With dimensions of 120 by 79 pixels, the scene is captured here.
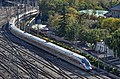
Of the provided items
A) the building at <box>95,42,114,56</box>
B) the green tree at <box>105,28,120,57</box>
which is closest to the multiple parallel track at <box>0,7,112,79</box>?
the green tree at <box>105,28,120,57</box>

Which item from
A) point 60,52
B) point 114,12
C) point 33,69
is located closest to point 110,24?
point 60,52

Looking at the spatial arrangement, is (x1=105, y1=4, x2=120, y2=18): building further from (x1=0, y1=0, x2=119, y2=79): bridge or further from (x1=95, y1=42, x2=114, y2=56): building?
(x1=95, y1=42, x2=114, y2=56): building

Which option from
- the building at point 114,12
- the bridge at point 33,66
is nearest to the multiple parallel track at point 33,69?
the bridge at point 33,66

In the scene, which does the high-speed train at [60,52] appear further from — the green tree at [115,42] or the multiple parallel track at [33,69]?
the green tree at [115,42]

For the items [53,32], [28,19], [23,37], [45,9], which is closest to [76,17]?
[53,32]

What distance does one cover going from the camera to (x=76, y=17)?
76062 mm

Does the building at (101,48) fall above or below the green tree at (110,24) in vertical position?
below

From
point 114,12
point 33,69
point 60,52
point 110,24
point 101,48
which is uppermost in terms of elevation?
point 110,24

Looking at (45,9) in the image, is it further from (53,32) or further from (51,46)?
(51,46)

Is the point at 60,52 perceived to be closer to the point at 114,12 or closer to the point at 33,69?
the point at 33,69

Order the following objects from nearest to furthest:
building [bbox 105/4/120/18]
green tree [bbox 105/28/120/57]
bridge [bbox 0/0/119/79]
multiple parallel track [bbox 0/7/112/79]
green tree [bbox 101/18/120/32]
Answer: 1. multiple parallel track [bbox 0/7/112/79]
2. bridge [bbox 0/0/119/79]
3. green tree [bbox 105/28/120/57]
4. green tree [bbox 101/18/120/32]
5. building [bbox 105/4/120/18]

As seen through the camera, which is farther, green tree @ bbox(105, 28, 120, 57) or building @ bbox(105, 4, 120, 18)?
building @ bbox(105, 4, 120, 18)

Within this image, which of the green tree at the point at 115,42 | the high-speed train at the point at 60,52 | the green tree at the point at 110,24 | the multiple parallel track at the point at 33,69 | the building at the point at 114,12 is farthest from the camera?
the building at the point at 114,12

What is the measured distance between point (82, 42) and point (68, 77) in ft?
68.1
